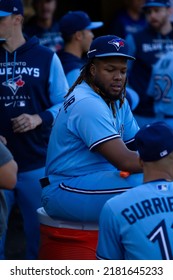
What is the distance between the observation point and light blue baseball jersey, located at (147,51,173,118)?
6.73 meters

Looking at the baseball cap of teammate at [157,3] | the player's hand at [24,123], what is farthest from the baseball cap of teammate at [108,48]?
the baseball cap of teammate at [157,3]

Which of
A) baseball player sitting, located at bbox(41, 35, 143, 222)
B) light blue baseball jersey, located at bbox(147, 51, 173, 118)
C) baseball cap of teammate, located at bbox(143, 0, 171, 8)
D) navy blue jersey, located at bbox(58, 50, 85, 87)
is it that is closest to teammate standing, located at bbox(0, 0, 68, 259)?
navy blue jersey, located at bbox(58, 50, 85, 87)

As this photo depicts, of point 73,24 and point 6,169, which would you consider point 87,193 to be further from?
point 73,24

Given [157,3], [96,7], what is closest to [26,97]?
[157,3]

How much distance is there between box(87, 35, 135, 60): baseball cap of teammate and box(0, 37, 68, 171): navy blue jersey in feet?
3.64

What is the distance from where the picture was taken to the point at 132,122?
438 centimetres

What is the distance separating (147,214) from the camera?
315 centimetres

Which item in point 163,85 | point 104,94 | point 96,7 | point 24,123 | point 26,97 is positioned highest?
point 104,94

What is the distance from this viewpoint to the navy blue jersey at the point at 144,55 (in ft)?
24.0

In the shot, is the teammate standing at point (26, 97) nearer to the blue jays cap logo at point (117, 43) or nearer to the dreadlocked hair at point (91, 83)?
the dreadlocked hair at point (91, 83)

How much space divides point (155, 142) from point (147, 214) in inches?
11.4

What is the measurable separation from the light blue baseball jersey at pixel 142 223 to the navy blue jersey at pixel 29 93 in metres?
1.96
